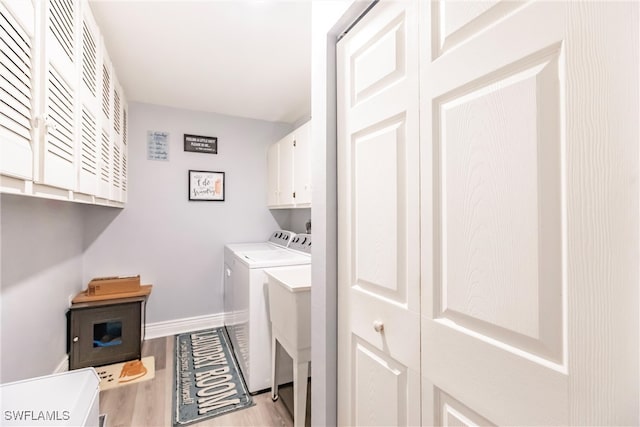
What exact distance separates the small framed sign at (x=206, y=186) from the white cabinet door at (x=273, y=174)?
52cm

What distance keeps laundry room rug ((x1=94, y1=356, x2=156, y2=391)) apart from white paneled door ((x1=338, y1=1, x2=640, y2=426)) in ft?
6.79

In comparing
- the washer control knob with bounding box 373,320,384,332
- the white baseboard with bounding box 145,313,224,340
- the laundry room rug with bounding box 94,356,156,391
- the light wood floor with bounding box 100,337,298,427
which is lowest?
the light wood floor with bounding box 100,337,298,427

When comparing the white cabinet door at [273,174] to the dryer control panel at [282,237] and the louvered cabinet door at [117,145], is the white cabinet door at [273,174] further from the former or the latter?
the louvered cabinet door at [117,145]

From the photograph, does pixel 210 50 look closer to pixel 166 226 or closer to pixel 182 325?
pixel 166 226

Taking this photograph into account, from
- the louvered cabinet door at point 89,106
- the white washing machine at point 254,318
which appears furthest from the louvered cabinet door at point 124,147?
the white washing machine at point 254,318

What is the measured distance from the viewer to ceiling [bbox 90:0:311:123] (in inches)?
65.7

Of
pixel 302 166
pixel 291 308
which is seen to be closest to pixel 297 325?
pixel 291 308

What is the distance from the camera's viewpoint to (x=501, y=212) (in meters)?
0.61

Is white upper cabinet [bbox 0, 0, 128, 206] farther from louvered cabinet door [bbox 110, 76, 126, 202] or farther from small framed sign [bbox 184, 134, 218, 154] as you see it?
small framed sign [bbox 184, 134, 218, 154]

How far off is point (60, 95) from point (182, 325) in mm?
2599

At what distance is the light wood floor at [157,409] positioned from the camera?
1.80 meters

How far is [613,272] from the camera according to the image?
461 millimetres

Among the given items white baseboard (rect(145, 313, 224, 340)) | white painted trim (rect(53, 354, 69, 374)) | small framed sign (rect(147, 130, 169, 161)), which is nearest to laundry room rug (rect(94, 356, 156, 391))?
white painted trim (rect(53, 354, 69, 374))

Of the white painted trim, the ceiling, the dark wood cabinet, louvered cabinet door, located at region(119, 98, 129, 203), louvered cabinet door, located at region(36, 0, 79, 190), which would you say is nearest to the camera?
louvered cabinet door, located at region(36, 0, 79, 190)
